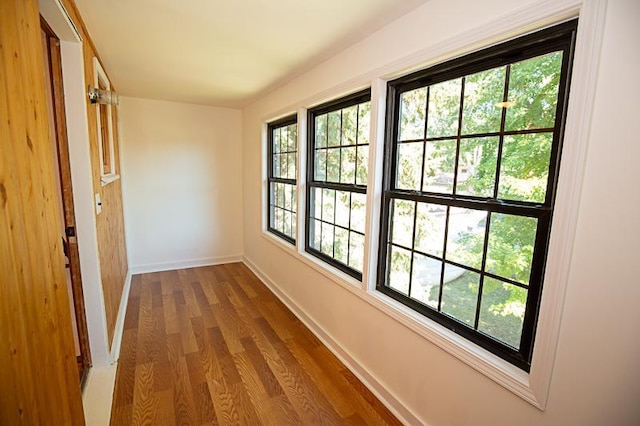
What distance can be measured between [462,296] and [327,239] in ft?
4.68

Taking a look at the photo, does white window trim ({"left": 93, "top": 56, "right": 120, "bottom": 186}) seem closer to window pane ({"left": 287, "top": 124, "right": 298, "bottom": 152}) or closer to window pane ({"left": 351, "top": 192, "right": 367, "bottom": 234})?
window pane ({"left": 287, "top": 124, "right": 298, "bottom": 152})

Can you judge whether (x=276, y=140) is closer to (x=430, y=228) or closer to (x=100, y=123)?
(x=100, y=123)

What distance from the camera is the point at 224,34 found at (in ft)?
6.56

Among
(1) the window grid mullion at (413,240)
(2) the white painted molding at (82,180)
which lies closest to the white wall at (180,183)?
(2) the white painted molding at (82,180)

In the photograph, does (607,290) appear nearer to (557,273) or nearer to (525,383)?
(557,273)

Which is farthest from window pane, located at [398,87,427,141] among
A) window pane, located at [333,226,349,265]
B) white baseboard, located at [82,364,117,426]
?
white baseboard, located at [82,364,117,426]

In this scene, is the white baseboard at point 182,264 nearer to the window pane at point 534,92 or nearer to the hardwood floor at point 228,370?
the hardwood floor at point 228,370

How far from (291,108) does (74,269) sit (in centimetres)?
221

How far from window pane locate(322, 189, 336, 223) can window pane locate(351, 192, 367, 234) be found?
310 mm

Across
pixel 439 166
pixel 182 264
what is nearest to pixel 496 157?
pixel 439 166

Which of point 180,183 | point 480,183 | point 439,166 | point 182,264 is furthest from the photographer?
point 182,264

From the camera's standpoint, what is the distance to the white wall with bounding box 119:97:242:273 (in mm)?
4039

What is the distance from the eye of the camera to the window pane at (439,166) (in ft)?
5.23

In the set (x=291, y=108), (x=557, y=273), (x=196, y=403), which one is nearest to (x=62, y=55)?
(x=291, y=108)
